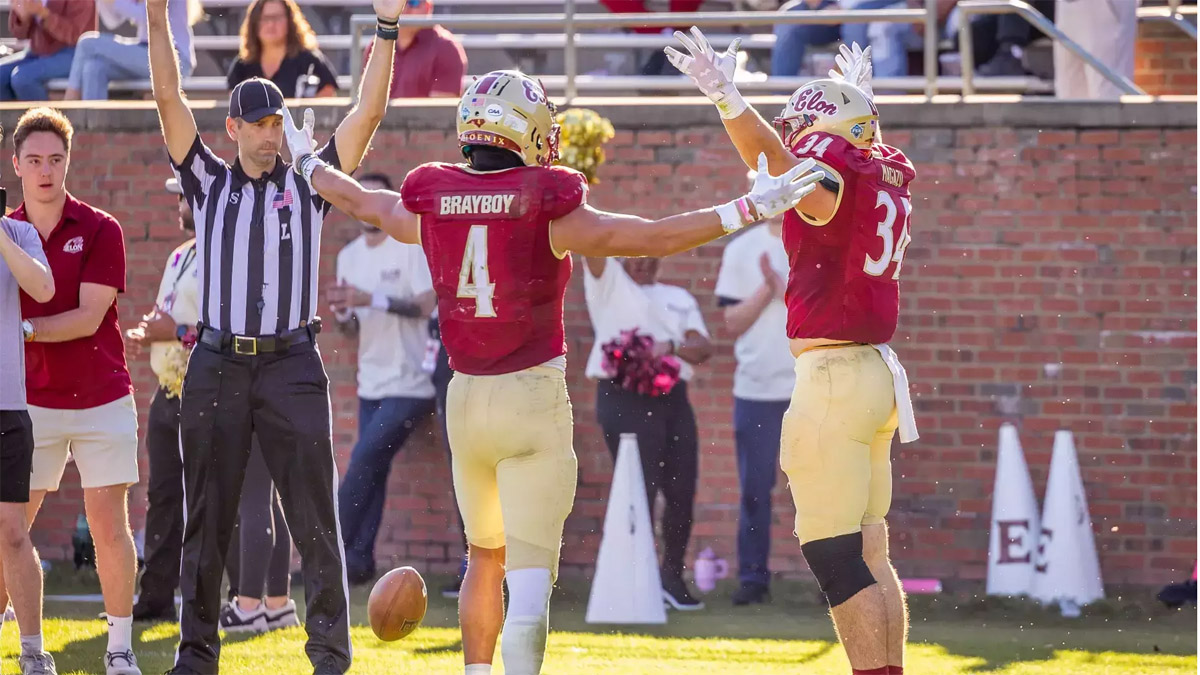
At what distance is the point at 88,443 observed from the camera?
22.2 ft

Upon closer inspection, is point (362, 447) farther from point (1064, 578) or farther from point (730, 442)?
point (1064, 578)

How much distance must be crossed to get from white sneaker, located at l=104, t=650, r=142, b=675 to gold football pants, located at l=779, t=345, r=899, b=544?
269 cm

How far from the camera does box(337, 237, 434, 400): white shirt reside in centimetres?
950

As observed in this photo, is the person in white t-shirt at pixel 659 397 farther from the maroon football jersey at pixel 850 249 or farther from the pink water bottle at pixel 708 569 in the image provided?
the maroon football jersey at pixel 850 249

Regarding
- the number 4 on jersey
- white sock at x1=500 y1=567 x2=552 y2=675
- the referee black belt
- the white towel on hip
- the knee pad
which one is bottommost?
white sock at x1=500 y1=567 x2=552 y2=675

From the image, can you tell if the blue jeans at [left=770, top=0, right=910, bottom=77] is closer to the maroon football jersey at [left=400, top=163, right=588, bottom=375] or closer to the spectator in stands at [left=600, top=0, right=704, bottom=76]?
the spectator in stands at [left=600, top=0, right=704, bottom=76]

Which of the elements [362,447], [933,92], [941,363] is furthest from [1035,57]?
[362,447]

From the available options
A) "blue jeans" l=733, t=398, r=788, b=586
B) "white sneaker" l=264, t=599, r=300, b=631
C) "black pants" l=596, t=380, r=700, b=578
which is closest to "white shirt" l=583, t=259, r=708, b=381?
"black pants" l=596, t=380, r=700, b=578

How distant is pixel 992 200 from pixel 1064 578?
2.14m

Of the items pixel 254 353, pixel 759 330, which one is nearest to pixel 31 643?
pixel 254 353

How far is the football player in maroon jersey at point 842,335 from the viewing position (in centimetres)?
563

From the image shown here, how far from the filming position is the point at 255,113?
6.52 metres

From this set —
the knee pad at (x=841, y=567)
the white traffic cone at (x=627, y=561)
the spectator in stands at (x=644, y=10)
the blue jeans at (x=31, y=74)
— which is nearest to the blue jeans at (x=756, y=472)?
the white traffic cone at (x=627, y=561)

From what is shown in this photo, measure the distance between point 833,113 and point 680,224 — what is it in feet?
2.74
